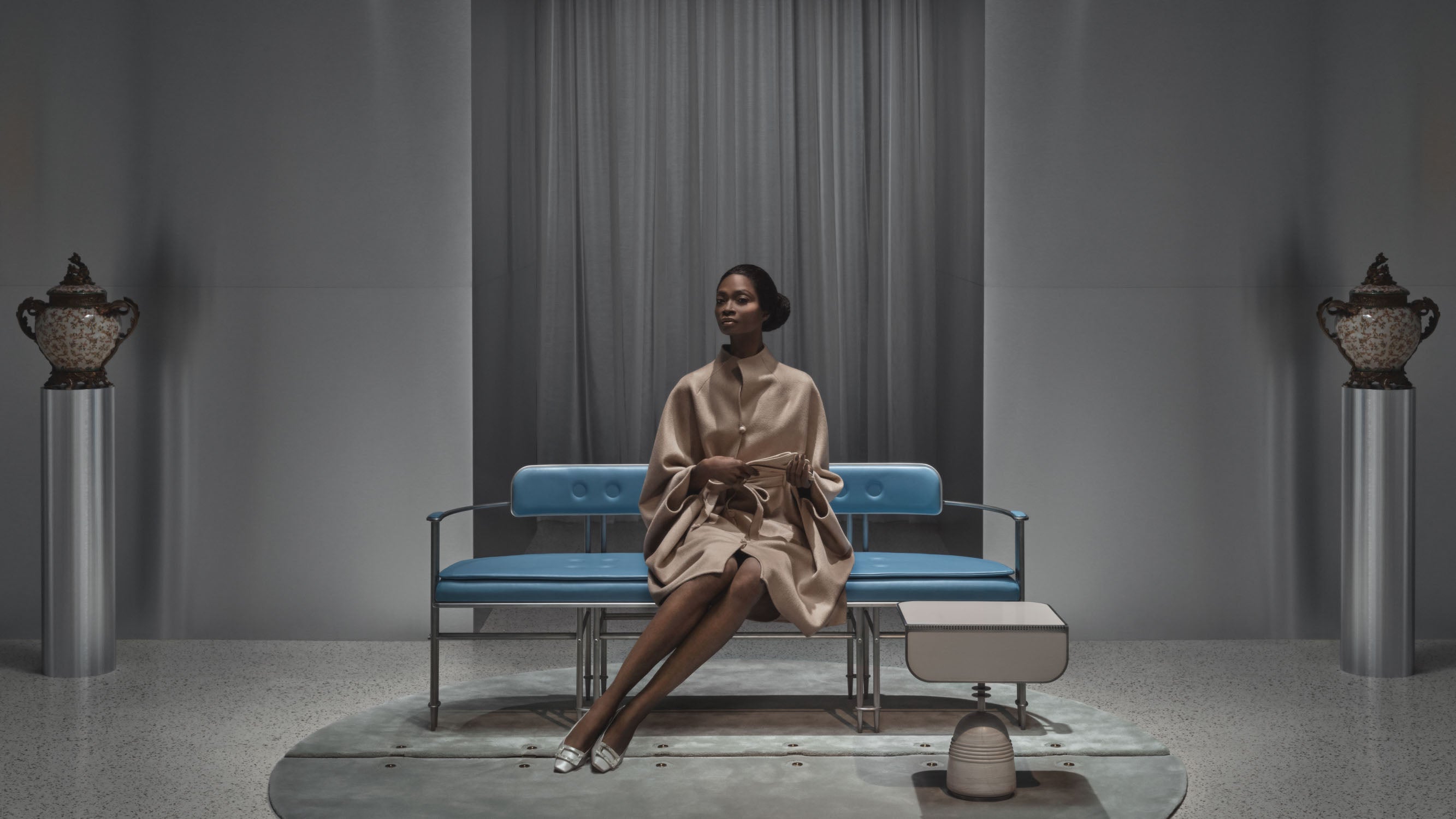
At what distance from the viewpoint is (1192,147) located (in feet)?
17.6

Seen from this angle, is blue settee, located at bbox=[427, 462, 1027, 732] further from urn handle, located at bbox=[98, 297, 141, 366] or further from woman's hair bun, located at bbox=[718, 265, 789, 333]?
urn handle, located at bbox=[98, 297, 141, 366]

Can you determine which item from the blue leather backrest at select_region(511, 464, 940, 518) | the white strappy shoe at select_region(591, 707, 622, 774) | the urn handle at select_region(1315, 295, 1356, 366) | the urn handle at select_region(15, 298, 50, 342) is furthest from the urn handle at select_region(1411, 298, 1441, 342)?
the urn handle at select_region(15, 298, 50, 342)

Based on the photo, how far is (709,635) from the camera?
4.05 m

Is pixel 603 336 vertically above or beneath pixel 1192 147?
beneath

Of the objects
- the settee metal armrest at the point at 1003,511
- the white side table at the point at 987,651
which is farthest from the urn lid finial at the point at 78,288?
the white side table at the point at 987,651

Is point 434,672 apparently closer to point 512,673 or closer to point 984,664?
Answer: point 512,673

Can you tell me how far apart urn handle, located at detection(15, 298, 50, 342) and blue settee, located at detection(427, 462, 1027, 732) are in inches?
69.3

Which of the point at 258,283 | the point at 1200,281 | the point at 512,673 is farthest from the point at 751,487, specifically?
the point at 258,283

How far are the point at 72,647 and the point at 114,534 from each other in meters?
0.50

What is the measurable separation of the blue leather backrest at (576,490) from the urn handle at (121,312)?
5.34 ft

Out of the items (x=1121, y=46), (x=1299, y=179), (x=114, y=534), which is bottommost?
(x=114, y=534)

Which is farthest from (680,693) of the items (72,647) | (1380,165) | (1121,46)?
(1380,165)

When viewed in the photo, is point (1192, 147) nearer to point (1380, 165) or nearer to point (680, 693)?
point (1380, 165)

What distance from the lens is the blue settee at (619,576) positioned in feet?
13.5
